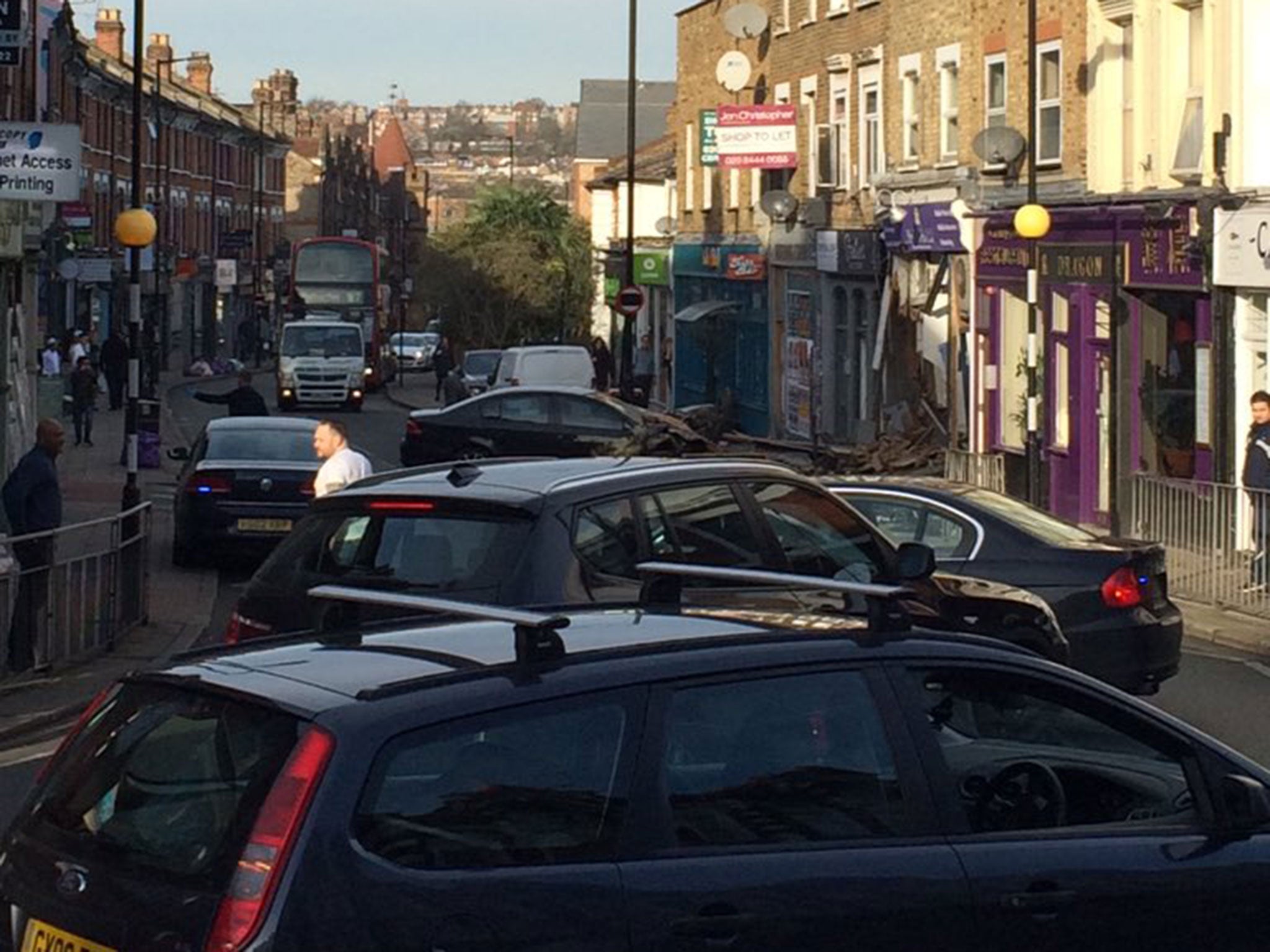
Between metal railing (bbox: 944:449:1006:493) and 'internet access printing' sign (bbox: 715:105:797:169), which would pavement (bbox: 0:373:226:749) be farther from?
'internet access printing' sign (bbox: 715:105:797:169)

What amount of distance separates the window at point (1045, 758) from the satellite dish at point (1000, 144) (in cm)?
2692

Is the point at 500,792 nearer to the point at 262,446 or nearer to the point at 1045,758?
the point at 1045,758

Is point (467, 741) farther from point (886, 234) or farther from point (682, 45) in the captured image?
point (682, 45)

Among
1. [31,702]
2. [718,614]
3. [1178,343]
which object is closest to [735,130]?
[1178,343]

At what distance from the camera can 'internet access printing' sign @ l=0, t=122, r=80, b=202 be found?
19.0 metres

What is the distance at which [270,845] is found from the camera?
190 inches

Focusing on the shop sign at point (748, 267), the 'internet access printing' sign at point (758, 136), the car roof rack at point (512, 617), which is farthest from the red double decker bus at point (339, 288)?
the car roof rack at point (512, 617)

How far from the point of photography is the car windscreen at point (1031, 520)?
1395 centimetres

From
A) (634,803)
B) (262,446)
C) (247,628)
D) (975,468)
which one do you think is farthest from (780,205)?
(634,803)

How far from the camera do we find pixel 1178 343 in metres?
28.2

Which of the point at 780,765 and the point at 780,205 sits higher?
the point at 780,205

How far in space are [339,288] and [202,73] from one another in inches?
1635

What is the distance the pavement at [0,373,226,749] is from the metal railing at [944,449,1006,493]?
9.42 meters

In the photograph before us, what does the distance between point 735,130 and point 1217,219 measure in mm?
18881
